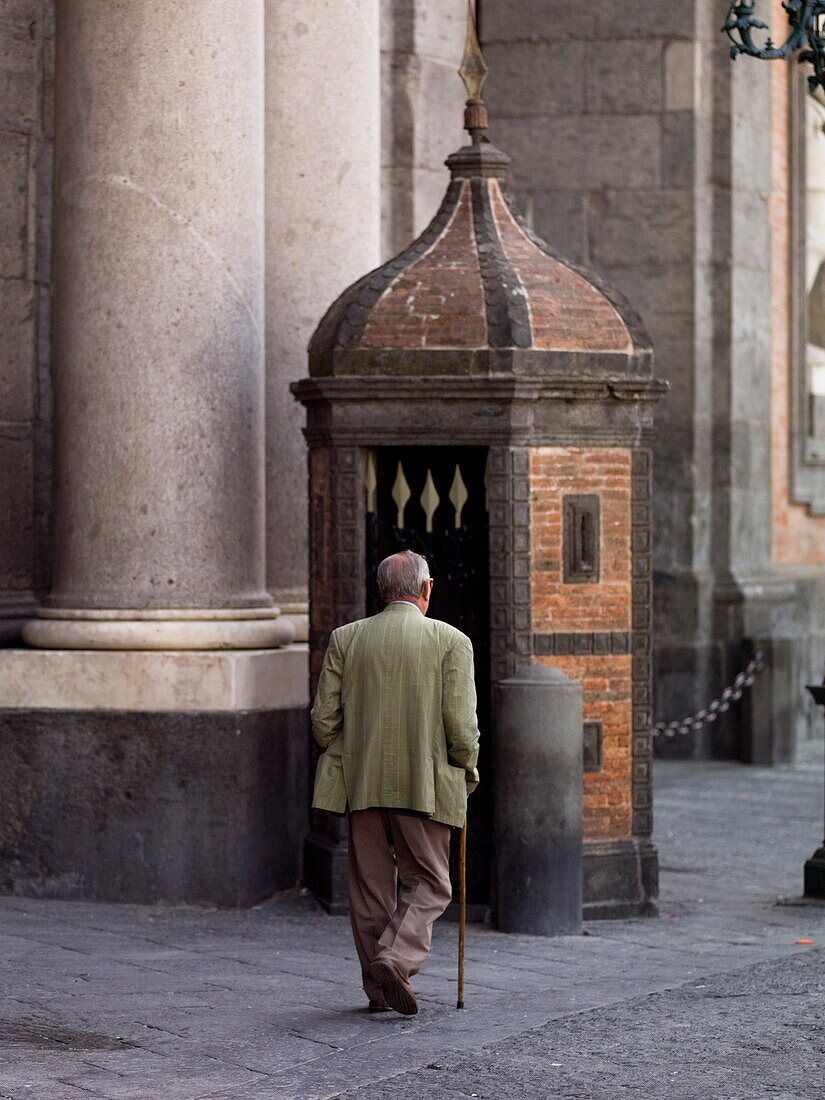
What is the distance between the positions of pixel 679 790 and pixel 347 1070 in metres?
8.63

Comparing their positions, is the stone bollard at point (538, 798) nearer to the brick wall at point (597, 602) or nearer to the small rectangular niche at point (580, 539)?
the brick wall at point (597, 602)

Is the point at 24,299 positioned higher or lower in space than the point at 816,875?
higher

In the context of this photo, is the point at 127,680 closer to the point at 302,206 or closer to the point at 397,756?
the point at 397,756

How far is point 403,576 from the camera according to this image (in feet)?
23.2

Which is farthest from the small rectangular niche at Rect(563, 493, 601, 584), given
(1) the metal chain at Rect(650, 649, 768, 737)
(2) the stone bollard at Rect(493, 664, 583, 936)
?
(1) the metal chain at Rect(650, 649, 768, 737)

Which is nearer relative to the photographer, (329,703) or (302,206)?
(329,703)

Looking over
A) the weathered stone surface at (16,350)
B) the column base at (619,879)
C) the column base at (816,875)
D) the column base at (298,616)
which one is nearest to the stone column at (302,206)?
the column base at (298,616)

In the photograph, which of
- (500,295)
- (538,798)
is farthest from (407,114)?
(538,798)

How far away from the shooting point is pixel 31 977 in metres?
7.19

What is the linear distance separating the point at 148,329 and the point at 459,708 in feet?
10.3

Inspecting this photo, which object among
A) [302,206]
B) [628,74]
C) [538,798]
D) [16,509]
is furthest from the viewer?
[628,74]

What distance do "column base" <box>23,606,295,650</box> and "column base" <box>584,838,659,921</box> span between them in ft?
6.09

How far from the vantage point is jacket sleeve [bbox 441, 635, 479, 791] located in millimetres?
6926

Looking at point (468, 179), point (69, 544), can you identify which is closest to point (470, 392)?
point (468, 179)
